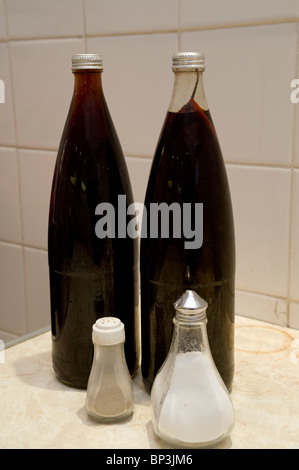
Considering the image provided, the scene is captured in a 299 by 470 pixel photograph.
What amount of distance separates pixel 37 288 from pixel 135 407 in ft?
1.78

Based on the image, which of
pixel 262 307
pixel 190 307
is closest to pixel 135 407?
pixel 190 307

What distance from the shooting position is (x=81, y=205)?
559 mm

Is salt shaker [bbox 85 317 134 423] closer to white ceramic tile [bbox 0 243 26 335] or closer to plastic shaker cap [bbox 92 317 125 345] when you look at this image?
plastic shaker cap [bbox 92 317 125 345]

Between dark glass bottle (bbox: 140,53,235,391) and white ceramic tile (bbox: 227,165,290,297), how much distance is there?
19cm

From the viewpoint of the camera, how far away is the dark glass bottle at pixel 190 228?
524mm

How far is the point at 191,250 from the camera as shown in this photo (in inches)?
21.0

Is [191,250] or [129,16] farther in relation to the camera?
[129,16]

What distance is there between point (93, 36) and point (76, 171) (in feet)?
1.26

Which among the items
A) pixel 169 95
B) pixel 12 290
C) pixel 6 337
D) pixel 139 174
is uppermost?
pixel 169 95

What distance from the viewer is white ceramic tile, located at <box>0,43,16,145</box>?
0.99m

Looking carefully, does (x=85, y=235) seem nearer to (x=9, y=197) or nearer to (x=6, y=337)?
(x=9, y=197)

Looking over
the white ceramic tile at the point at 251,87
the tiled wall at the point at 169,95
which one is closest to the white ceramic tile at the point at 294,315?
the tiled wall at the point at 169,95

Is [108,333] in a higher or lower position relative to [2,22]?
lower

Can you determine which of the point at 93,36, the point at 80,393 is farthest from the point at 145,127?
the point at 80,393
